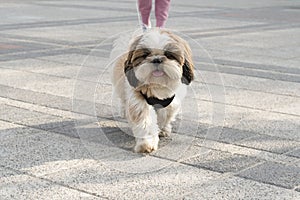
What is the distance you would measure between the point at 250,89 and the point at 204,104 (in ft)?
3.08

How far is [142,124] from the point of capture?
185 inches

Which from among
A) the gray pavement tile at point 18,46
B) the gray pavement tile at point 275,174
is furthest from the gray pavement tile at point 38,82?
the gray pavement tile at point 275,174

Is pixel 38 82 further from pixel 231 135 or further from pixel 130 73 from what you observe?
pixel 130 73

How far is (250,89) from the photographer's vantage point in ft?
23.1

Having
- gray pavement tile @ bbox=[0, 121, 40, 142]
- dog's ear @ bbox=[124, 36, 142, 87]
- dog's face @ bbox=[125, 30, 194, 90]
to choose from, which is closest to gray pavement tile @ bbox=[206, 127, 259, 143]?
dog's face @ bbox=[125, 30, 194, 90]

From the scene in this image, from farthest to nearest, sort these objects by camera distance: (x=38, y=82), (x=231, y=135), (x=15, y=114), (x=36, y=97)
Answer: (x=38, y=82), (x=36, y=97), (x=15, y=114), (x=231, y=135)

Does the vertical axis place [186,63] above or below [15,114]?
above

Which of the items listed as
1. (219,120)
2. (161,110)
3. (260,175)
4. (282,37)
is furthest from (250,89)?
(282,37)

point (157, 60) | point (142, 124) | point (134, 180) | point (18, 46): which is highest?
point (157, 60)

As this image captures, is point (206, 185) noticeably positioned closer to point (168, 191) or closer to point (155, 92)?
point (168, 191)

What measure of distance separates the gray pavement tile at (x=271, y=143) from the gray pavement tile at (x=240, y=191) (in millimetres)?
799

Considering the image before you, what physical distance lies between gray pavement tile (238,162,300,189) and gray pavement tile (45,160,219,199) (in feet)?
0.85

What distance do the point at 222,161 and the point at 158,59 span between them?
36.9 inches

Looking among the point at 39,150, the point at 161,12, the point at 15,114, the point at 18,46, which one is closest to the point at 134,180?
A: the point at 39,150
